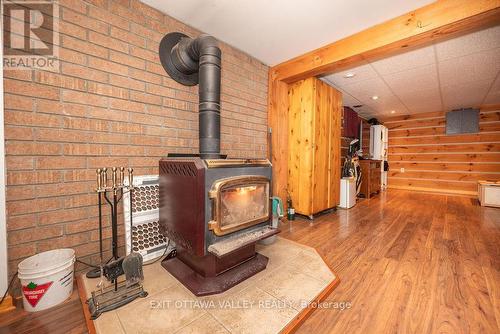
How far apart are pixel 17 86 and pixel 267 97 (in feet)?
8.58

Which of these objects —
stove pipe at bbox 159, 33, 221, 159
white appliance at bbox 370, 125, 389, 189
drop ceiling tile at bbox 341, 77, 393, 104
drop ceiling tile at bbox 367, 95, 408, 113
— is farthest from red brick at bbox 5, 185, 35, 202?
white appliance at bbox 370, 125, 389, 189

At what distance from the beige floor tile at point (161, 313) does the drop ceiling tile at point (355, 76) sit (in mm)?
3449

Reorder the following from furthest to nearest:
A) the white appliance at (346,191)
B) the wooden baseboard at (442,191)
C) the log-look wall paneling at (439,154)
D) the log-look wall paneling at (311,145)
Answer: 1. the wooden baseboard at (442,191)
2. the log-look wall paneling at (439,154)
3. the white appliance at (346,191)
4. the log-look wall paneling at (311,145)

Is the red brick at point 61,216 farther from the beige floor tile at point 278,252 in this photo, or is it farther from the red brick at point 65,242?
the beige floor tile at point 278,252

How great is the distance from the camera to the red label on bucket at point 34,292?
1.29 m

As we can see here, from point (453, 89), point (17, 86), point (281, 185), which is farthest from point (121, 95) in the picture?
point (453, 89)

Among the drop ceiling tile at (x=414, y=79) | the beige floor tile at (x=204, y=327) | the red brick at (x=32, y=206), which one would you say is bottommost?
the beige floor tile at (x=204, y=327)

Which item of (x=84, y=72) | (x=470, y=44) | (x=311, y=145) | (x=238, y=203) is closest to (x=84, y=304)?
(x=238, y=203)

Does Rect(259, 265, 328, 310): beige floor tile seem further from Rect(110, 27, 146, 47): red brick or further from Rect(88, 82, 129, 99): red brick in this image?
Rect(110, 27, 146, 47): red brick

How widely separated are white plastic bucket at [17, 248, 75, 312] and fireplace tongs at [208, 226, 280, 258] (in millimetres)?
1001

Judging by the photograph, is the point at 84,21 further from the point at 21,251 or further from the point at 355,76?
the point at 355,76

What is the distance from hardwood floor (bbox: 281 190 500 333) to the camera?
1249 millimetres

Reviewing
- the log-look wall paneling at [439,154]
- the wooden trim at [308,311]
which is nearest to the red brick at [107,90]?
the wooden trim at [308,311]

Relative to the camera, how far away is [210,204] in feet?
4.77
